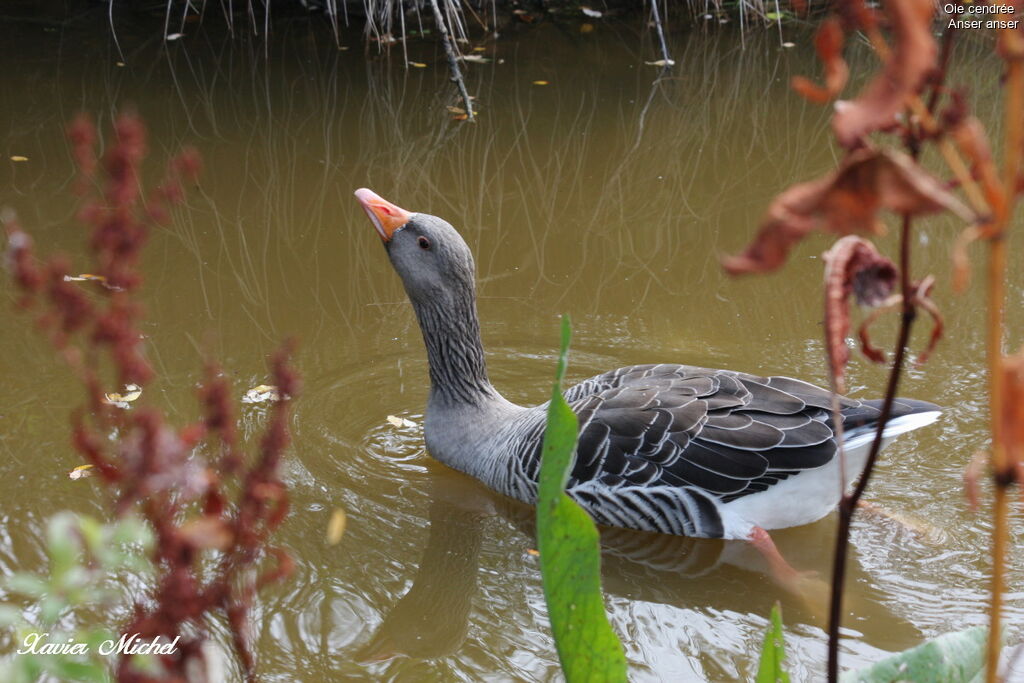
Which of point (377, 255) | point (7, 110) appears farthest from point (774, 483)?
point (7, 110)

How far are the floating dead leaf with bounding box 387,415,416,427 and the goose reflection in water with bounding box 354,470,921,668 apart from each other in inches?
25.1

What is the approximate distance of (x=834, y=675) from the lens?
4.78 feet

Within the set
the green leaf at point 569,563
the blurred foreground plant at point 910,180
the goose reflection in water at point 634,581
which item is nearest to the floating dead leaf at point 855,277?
the blurred foreground plant at point 910,180

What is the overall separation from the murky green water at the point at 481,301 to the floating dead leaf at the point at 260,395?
0.10m

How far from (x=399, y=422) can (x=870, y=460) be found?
4462 mm

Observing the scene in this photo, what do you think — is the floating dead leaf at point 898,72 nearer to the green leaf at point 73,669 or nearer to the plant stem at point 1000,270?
the plant stem at point 1000,270

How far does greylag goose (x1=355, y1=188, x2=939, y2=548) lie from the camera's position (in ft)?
14.6

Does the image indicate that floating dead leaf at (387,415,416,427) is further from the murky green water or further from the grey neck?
the grey neck

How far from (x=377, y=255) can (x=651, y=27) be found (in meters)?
6.94

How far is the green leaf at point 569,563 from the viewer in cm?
172

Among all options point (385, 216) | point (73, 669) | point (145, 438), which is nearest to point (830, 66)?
point (145, 438)

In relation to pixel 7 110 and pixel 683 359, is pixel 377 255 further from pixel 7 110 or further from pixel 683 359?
pixel 7 110

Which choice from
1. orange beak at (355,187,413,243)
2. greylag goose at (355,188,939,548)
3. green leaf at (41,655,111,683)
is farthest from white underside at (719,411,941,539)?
green leaf at (41,655,111,683)
